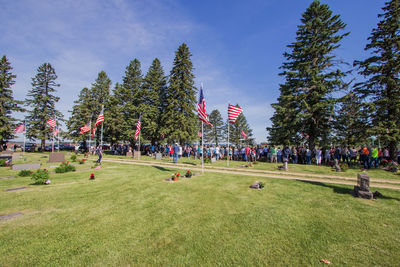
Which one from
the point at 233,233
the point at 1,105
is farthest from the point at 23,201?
the point at 1,105

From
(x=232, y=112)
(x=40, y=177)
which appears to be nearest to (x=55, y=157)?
(x=40, y=177)

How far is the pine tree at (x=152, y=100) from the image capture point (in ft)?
110

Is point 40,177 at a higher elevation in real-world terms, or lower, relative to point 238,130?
lower

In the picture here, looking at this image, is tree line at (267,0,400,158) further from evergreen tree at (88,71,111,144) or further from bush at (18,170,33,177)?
evergreen tree at (88,71,111,144)

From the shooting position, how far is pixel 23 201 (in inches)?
243

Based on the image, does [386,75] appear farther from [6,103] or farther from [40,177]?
[6,103]

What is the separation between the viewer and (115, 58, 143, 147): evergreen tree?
113 feet

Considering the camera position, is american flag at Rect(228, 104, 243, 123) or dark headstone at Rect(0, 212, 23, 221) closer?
dark headstone at Rect(0, 212, 23, 221)

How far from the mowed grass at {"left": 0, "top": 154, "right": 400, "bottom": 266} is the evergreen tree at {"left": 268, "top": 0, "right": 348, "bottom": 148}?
51.8 ft

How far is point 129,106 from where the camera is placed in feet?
113

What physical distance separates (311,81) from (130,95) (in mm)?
32081

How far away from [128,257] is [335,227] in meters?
5.07

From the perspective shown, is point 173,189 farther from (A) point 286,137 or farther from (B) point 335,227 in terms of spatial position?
(A) point 286,137

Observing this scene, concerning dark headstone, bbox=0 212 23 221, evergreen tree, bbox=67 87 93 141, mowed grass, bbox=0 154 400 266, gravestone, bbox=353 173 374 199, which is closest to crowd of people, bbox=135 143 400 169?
gravestone, bbox=353 173 374 199
